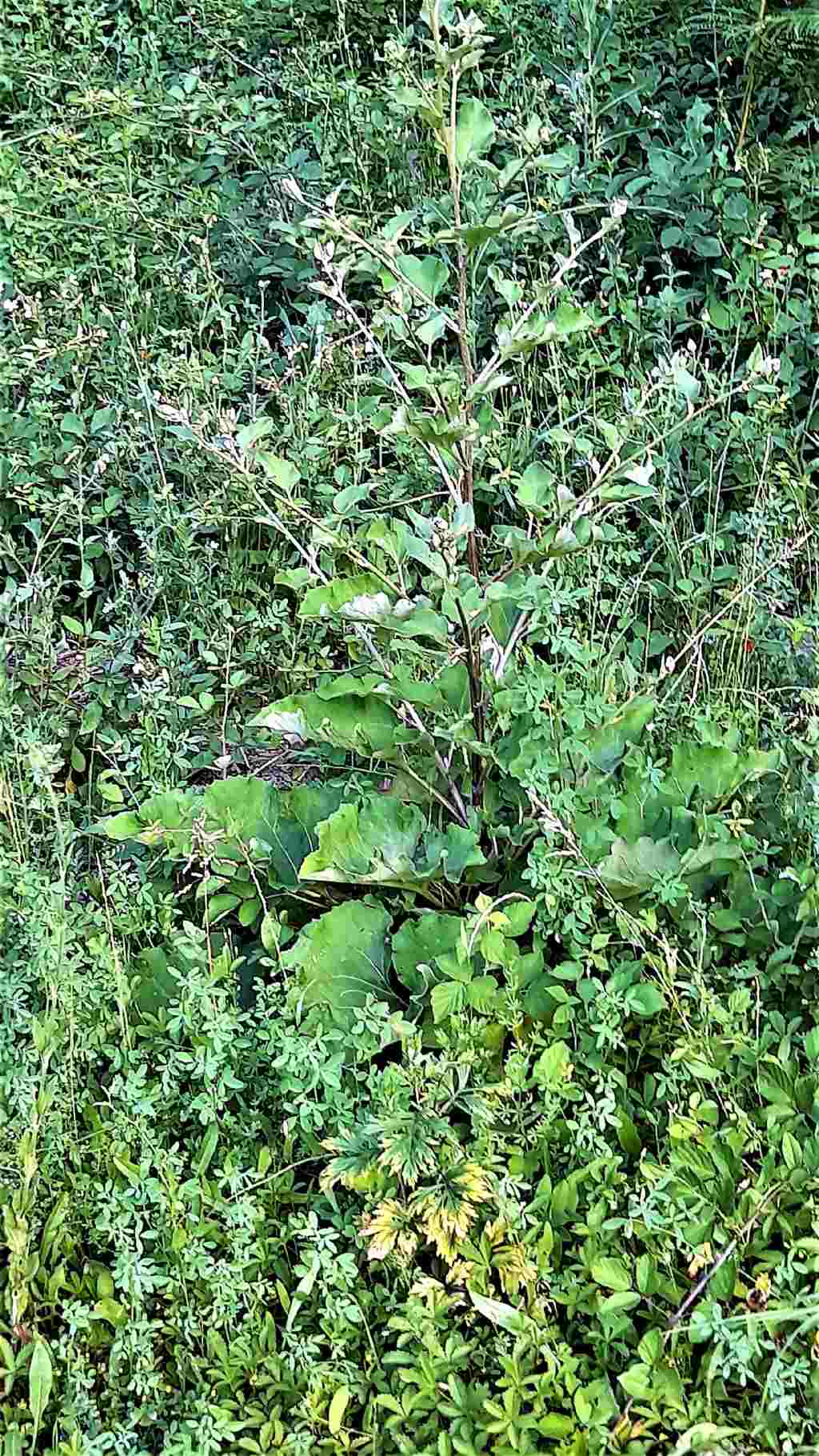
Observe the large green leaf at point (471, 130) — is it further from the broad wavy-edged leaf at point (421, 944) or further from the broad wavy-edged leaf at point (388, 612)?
the broad wavy-edged leaf at point (421, 944)

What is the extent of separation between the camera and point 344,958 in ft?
8.45

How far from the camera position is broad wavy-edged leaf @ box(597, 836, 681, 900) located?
2.53 metres

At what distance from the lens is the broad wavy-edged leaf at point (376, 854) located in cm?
256

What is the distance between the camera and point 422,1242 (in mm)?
2215

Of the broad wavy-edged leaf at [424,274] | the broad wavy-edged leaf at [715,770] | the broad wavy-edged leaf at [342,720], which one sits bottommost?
the broad wavy-edged leaf at [342,720]

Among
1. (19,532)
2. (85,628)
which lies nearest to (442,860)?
(85,628)

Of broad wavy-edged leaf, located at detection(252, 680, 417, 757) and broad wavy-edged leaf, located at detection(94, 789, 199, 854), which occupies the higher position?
broad wavy-edged leaf, located at detection(252, 680, 417, 757)

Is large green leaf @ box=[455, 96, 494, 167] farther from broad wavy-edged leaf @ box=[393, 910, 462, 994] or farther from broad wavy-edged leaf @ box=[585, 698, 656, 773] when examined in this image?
broad wavy-edged leaf @ box=[393, 910, 462, 994]

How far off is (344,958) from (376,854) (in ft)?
0.63

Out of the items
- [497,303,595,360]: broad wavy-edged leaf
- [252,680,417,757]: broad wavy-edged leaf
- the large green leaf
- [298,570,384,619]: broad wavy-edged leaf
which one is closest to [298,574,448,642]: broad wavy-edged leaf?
[298,570,384,619]: broad wavy-edged leaf

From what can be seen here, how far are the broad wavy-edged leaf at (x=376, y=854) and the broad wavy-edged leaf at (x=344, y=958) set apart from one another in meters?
0.07

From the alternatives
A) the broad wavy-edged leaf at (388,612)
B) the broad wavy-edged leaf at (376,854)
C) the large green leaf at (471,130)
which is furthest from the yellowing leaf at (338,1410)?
the large green leaf at (471,130)

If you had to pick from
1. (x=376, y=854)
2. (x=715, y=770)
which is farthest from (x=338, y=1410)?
(x=715, y=770)

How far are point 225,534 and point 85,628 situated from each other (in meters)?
0.44
